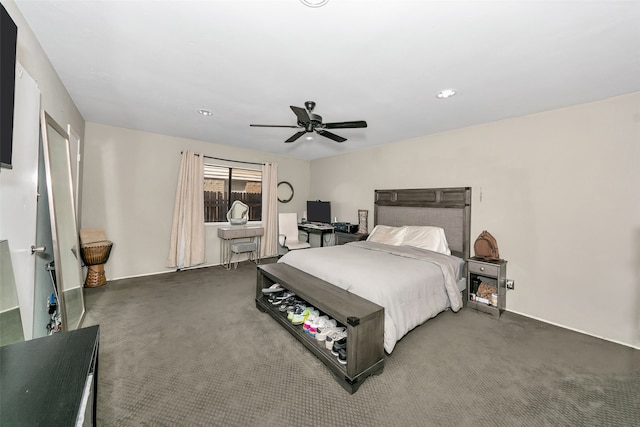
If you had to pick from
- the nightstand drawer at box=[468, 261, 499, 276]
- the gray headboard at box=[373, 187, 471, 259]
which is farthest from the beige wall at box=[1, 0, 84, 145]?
the nightstand drawer at box=[468, 261, 499, 276]

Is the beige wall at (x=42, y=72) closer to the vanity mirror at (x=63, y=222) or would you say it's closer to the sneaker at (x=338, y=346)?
the vanity mirror at (x=63, y=222)

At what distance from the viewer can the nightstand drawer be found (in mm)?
2959

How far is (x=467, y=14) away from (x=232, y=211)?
470 cm

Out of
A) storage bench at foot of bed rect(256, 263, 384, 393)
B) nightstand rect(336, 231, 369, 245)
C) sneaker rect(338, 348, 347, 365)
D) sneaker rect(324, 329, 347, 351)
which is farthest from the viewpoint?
nightstand rect(336, 231, 369, 245)

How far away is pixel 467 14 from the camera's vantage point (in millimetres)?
1466

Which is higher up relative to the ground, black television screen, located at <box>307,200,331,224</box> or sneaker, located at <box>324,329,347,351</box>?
black television screen, located at <box>307,200,331,224</box>

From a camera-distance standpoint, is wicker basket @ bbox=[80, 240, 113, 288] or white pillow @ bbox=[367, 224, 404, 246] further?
white pillow @ bbox=[367, 224, 404, 246]

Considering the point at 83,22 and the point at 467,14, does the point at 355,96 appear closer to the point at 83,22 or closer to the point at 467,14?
the point at 467,14

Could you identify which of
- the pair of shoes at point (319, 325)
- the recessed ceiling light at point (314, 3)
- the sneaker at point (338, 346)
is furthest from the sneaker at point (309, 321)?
the recessed ceiling light at point (314, 3)

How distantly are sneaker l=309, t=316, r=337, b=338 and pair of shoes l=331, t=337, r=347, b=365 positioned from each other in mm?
245

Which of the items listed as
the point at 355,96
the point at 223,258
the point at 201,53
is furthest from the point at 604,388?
the point at 223,258

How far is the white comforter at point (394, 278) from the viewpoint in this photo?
2.11 metres

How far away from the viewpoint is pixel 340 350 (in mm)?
1929

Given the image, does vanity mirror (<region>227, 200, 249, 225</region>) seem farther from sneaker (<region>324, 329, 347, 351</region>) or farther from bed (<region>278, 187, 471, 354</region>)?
sneaker (<region>324, 329, 347, 351</region>)
